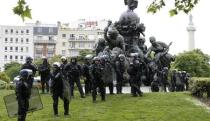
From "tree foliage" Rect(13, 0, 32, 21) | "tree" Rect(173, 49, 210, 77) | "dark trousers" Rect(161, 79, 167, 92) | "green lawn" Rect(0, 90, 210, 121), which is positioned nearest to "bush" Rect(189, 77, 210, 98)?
"green lawn" Rect(0, 90, 210, 121)

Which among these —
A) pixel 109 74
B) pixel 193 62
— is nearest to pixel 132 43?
pixel 109 74

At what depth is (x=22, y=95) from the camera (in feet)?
49.0

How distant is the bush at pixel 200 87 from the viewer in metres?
23.0

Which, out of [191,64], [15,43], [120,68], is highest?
[15,43]

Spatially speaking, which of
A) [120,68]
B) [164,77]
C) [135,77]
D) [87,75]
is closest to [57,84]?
[135,77]

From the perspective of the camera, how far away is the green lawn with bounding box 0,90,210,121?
54.6 ft

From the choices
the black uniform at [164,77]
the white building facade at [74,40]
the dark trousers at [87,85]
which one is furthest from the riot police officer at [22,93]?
the white building facade at [74,40]

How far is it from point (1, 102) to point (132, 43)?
10845mm

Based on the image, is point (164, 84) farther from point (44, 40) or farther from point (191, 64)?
point (44, 40)

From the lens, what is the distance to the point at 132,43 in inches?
1251

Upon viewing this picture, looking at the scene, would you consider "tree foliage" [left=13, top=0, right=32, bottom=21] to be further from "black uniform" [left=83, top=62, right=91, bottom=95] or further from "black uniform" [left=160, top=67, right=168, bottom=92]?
"black uniform" [left=160, top=67, right=168, bottom=92]

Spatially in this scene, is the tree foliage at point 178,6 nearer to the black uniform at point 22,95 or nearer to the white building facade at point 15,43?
the black uniform at point 22,95

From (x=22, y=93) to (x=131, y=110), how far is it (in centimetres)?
481

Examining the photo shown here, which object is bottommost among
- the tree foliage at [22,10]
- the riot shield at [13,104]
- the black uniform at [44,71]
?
the riot shield at [13,104]
